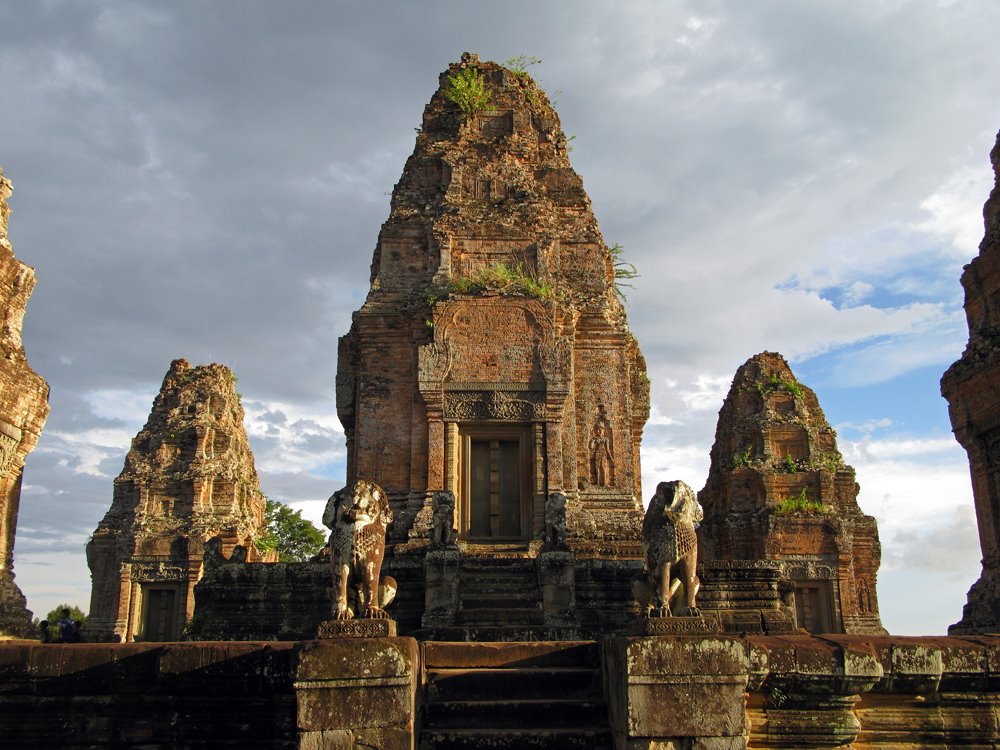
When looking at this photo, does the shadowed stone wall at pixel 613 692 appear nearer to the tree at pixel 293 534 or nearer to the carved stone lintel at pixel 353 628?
the carved stone lintel at pixel 353 628

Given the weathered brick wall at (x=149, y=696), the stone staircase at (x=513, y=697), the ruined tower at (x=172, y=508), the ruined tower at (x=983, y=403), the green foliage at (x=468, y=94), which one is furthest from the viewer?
the ruined tower at (x=172, y=508)

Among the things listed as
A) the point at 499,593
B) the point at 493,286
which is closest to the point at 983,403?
the point at 493,286

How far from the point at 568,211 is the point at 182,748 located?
1194 centimetres

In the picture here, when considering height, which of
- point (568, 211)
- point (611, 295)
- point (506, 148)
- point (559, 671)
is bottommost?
point (559, 671)

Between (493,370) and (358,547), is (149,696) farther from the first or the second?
(493,370)

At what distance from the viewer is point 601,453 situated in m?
14.4

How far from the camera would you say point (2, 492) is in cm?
1375

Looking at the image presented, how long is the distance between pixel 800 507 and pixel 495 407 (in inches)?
577

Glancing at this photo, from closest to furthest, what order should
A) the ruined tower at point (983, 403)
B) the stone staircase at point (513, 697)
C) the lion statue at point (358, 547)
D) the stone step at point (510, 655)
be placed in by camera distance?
1. the stone staircase at point (513, 697)
2. the stone step at point (510, 655)
3. the lion statue at point (358, 547)
4. the ruined tower at point (983, 403)

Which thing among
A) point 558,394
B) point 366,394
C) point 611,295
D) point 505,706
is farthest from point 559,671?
point 611,295

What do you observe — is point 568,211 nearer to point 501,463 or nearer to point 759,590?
point 501,463

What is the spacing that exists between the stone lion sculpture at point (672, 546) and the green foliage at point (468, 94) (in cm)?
1126

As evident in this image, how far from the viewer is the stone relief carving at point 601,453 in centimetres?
1423

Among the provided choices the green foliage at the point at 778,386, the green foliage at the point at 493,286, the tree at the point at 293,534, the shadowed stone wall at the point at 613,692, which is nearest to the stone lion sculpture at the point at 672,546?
the shadowed stone wall at the point at 613,692
